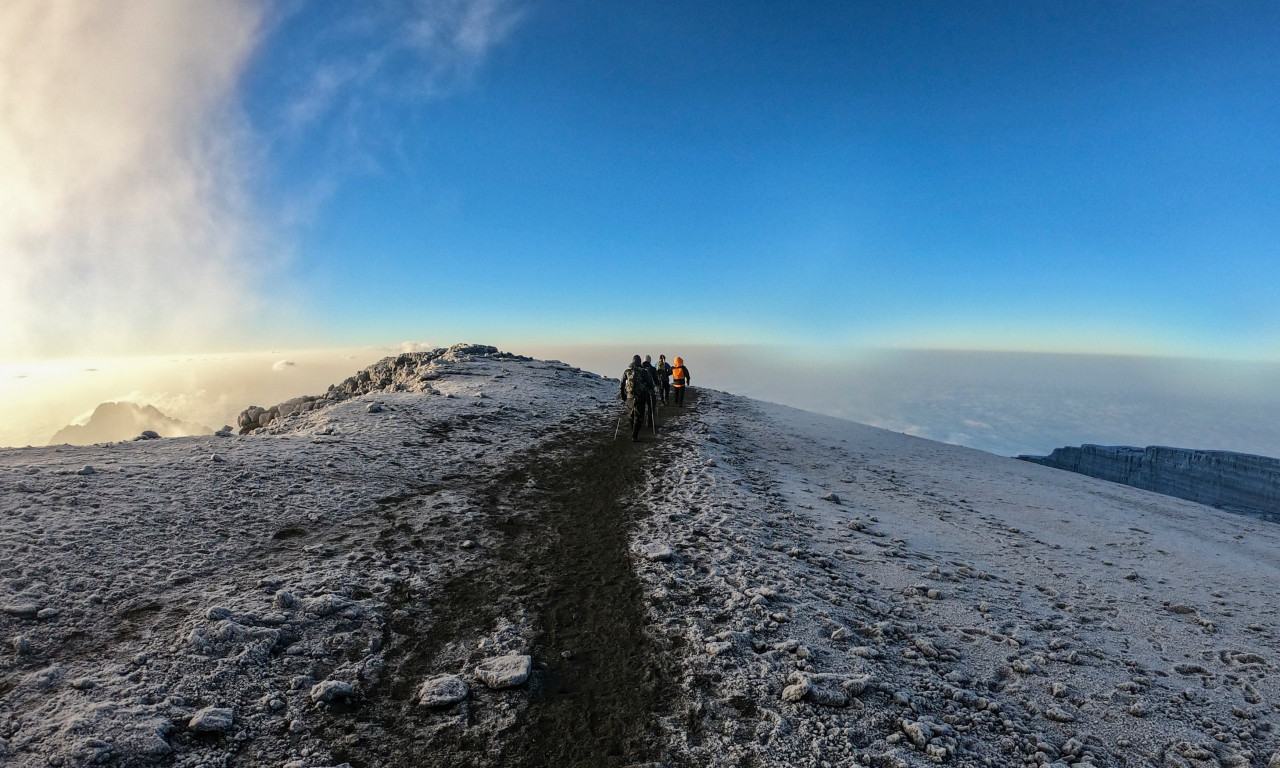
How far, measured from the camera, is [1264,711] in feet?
17.1

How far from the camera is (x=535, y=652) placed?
554 cm

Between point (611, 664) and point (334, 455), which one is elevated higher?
point (334, 455)

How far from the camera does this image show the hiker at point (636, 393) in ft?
55.7

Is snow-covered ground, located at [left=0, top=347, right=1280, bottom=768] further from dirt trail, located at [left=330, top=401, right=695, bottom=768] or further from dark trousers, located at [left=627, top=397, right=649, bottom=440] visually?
dark trousers, located at [left=627, top=397, right=649, bottom=440]

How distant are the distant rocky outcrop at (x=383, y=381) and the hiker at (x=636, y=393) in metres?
13.6

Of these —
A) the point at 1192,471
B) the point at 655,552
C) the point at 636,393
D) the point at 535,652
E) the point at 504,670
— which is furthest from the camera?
the point at 1192,471

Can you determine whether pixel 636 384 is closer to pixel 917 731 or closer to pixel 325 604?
pixel 325 604

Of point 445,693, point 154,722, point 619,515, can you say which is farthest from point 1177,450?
point 154,722

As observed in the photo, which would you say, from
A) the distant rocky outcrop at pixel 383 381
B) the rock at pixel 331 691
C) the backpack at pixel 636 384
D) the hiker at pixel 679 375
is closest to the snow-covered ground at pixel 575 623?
the rock at pixel 331 691

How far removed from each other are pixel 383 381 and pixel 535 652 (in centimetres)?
3223

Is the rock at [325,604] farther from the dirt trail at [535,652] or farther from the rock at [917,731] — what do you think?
the rock at [917,731]

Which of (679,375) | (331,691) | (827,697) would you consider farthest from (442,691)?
(679,375)

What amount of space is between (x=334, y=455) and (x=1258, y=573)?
65.5ft

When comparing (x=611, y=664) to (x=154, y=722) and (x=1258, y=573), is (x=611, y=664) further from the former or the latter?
(x=1258, y=573)
